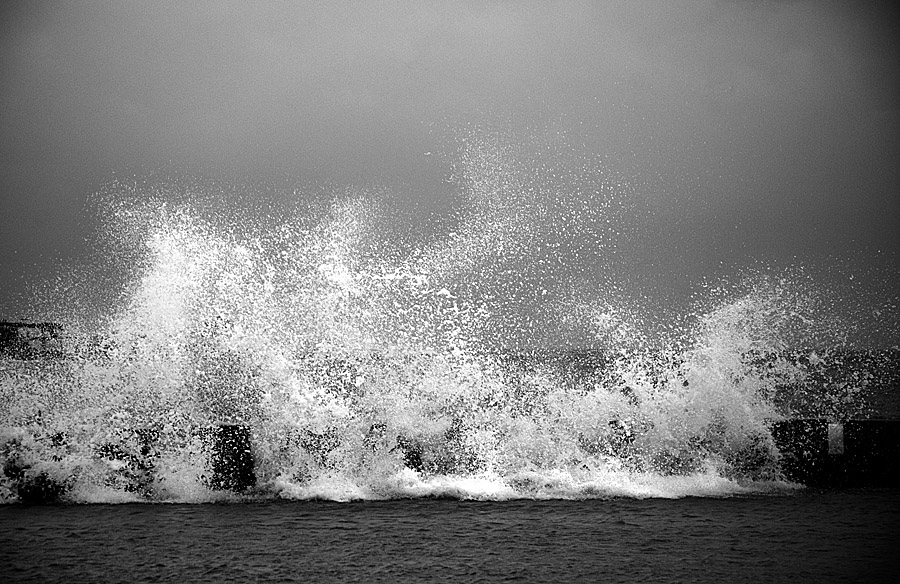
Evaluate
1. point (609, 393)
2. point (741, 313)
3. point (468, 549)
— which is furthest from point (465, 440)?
point (741, 313)

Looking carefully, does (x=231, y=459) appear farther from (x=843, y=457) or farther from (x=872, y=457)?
(x=872, y=457)

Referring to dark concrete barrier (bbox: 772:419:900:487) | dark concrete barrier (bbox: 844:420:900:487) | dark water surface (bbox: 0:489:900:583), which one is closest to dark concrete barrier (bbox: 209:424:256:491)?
dark water surface (bbox: 0:489:900:583)

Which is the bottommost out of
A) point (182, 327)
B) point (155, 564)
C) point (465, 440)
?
point (155, 564)

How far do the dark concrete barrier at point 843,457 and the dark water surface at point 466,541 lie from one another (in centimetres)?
66

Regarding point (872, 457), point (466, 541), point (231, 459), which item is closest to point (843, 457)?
point (872, 457)

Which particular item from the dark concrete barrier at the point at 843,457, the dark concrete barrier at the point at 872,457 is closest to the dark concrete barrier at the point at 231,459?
the dark concrete barrier at the point at 843,457

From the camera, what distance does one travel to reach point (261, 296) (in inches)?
528

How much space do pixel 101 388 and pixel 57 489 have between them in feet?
6.04

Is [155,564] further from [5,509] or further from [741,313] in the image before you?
[741,313]

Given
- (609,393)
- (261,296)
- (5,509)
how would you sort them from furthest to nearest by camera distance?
1. (261,296)
2. (609,393)
3. (5,509)

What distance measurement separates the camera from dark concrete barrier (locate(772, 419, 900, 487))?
1030 centimetres

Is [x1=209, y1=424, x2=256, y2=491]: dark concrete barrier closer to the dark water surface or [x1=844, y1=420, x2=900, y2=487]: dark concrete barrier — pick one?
the dark water surface

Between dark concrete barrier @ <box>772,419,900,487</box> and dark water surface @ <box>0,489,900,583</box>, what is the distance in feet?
2.17

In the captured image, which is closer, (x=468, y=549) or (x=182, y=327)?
(x=468, y=549)
